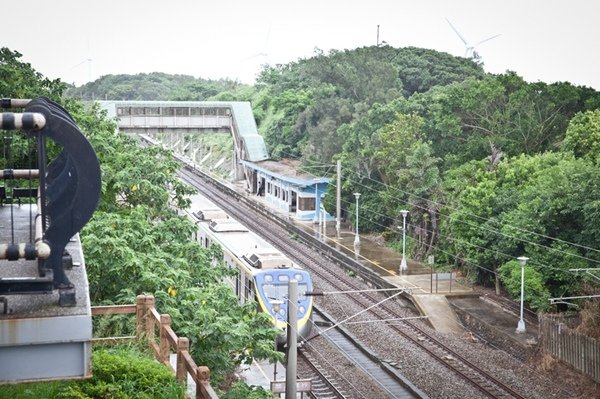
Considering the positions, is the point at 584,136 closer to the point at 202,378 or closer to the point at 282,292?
the point at 282,292

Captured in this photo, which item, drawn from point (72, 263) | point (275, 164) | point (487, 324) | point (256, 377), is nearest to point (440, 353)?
point (487, 324)

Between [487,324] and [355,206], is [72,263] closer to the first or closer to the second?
[487,324]

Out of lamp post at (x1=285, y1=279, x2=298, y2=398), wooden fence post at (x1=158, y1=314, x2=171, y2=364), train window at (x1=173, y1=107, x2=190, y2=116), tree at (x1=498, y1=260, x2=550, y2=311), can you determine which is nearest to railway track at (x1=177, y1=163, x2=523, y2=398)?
tree at (x1=498, y1=260, x2=550, y2=311)

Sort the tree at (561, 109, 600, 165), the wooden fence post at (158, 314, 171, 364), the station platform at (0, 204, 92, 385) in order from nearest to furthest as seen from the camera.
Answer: the station platform at (0, 204, 92, 385)
the wooden fence post at (158, 314, 171, 364)
the tree at (561, 109, 600, 165)

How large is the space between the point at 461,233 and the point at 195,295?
16302mm

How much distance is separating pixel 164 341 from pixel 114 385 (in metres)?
1.03

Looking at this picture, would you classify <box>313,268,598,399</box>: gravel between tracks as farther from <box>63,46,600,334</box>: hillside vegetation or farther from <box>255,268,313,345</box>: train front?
<box>255,268,313,345</box>: train front

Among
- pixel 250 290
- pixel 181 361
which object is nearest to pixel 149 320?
pixel 181 361

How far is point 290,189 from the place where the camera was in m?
42.5

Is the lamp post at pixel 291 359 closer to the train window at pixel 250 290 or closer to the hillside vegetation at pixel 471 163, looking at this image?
the train window at pixel 250 290

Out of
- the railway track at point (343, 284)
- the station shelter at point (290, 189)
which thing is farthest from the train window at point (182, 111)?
the station shelter at point (290, 189)

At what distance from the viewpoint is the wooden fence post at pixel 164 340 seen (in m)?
9.27

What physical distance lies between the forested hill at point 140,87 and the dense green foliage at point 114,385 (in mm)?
70240

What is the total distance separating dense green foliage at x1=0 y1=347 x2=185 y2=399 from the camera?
27.3 ft
